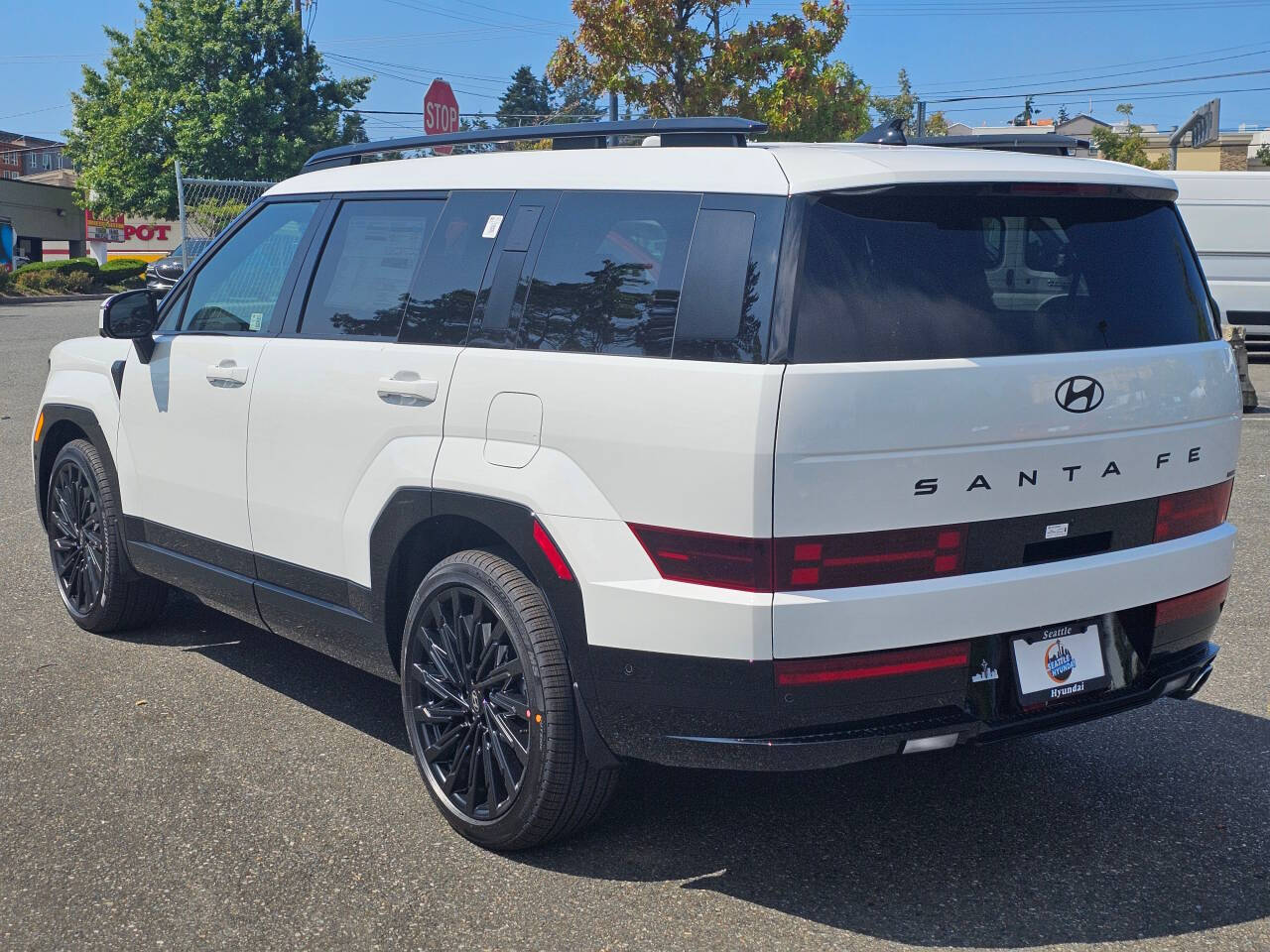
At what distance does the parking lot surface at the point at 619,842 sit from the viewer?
3.46 m

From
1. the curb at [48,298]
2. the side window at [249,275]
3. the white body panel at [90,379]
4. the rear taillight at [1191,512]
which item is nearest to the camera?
the rear taillight at [1191,512]

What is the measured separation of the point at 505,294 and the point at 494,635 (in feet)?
3.17

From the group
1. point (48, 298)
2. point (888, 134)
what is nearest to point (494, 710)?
point (888, 134)

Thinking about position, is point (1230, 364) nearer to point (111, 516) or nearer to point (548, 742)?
point (548, 742)

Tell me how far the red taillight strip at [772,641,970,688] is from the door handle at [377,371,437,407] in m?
1.38

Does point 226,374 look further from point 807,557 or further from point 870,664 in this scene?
point 870,664

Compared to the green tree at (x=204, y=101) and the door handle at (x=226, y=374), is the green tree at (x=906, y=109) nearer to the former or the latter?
the green tree at (x=204, y=101)

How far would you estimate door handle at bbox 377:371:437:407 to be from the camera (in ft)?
13.2

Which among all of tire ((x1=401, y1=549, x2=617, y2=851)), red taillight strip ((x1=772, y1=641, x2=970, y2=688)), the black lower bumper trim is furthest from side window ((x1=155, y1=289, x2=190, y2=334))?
red taillight strip ((x1=772, y1=641, x2=970, y2=688))

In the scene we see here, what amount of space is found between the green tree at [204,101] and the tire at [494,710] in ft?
162

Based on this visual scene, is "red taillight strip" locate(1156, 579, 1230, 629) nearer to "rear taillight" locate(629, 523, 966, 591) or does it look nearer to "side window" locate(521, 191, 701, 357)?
"rear taillight" locate(629, 523, 966, 591)

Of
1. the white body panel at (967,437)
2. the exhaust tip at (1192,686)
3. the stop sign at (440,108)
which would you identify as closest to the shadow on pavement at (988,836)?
the exhaust tip at (1192,686)

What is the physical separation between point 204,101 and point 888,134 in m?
51.3

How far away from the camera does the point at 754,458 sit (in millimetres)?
3199
